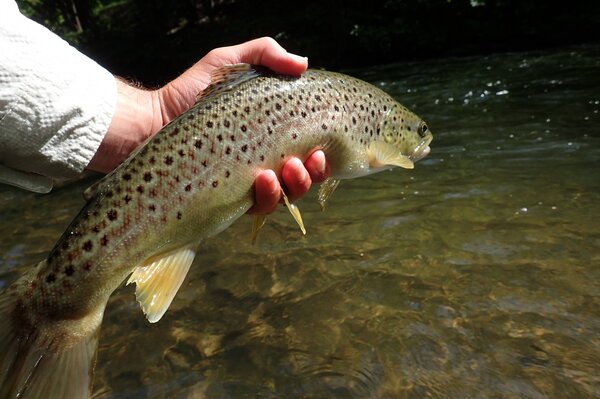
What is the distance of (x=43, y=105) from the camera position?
8.45 feet

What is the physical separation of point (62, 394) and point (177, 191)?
0.91 meters

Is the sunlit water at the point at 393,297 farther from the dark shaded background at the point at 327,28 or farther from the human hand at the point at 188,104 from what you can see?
the dark shaded background at the point at 327,28

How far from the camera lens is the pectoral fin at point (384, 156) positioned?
3283mm

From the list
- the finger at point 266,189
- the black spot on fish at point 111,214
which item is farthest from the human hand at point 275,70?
the black spot on fish at point 111,214

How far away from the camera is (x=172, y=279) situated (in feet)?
8.03

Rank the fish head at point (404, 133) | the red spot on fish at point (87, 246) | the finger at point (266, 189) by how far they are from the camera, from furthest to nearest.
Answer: the fish head at point (404, 133) < the finger at point (266, 189) < the red spot on fish at point (87, 246)

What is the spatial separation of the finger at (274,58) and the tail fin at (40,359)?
5.27 ft

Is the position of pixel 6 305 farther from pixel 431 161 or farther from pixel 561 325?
pixel 431 161

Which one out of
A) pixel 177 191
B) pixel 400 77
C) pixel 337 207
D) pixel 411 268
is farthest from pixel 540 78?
pixel 177 191

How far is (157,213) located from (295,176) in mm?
787

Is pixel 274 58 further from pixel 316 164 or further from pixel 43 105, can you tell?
pixel 43 105

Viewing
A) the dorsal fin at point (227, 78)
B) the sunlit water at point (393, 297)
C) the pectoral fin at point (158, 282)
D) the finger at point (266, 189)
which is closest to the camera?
the pectoral fin at point (158, 282)

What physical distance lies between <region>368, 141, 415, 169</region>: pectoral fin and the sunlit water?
1.06 m

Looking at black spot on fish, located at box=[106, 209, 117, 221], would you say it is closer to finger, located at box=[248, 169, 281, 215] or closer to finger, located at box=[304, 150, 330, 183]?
finger, located at box=[248, 169, 281, 215]
